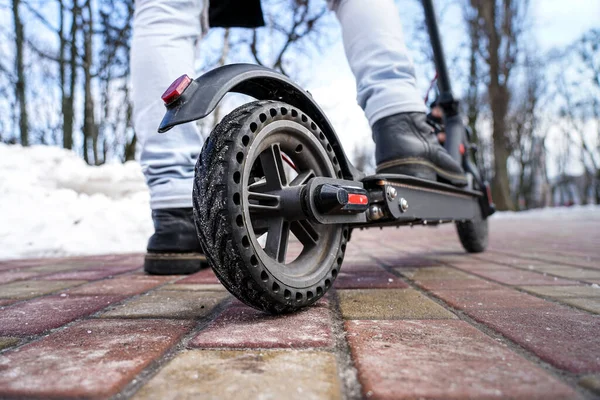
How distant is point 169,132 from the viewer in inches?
73.0

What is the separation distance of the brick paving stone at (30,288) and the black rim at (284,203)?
0.96 meters

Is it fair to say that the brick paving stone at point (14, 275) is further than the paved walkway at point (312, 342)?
Yes

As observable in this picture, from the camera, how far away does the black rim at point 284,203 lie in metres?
1.13

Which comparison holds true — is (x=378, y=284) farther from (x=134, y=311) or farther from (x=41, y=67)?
(x=41, y=67)

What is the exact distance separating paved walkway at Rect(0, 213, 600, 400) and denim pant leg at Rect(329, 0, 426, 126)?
70 cm

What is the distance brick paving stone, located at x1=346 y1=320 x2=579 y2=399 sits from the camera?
2.27 feet

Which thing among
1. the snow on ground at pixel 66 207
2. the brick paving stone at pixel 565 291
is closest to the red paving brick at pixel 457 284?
the brick paving stone at pixel 565 291

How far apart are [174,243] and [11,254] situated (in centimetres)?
200

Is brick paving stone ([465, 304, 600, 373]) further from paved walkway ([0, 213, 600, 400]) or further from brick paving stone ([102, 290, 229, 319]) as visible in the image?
brick paving stone ([102, 290, 229, 319])

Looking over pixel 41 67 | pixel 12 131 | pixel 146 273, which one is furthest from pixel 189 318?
pixel 12 131

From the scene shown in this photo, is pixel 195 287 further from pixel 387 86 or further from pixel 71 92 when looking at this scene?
pixel 71 92

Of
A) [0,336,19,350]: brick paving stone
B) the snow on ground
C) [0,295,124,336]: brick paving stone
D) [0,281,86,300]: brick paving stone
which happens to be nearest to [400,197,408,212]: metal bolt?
[0,295,124,336]: brick paving stone

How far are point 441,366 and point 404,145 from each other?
1.06m

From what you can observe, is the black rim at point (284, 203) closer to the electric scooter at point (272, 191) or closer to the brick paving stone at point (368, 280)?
the electric scooter at point (272, 191)
